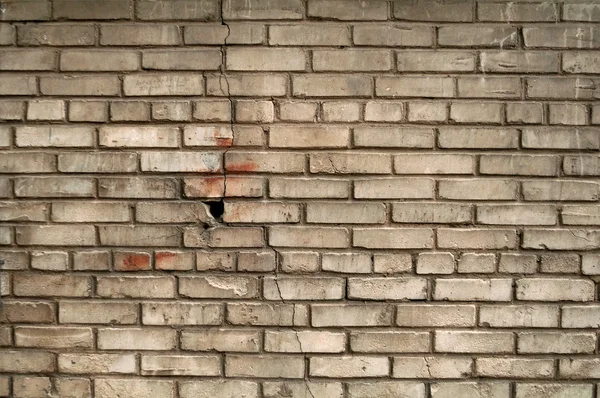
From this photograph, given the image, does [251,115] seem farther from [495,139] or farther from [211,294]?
[495,139]

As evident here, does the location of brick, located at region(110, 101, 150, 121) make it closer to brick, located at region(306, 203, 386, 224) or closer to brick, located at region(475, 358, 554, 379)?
brick, located at region(306, 203, 386, 224)

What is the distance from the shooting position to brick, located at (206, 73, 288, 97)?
184cm

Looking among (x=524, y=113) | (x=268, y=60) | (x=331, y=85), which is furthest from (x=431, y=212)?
(x=268, y=60)

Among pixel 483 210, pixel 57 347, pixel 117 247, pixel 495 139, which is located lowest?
pixel 57 347

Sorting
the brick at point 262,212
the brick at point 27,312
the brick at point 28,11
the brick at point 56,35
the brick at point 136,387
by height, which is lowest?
the brick at point 136,387

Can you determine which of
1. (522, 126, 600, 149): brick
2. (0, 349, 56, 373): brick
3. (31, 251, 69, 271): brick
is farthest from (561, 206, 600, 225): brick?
(0, 349, 56, 373): brick

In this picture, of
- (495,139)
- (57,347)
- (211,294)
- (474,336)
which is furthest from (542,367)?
(57,347)

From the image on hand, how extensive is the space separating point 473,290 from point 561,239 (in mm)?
411

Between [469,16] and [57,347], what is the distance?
214 cm

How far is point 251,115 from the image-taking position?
1.84 meters

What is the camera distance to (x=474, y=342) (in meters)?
1.85

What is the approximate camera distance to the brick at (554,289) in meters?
1.84

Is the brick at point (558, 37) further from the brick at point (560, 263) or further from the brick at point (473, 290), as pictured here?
the brick at point (473, 290)

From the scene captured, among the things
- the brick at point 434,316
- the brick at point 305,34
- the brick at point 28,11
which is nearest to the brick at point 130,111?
the brick at point 28,11
